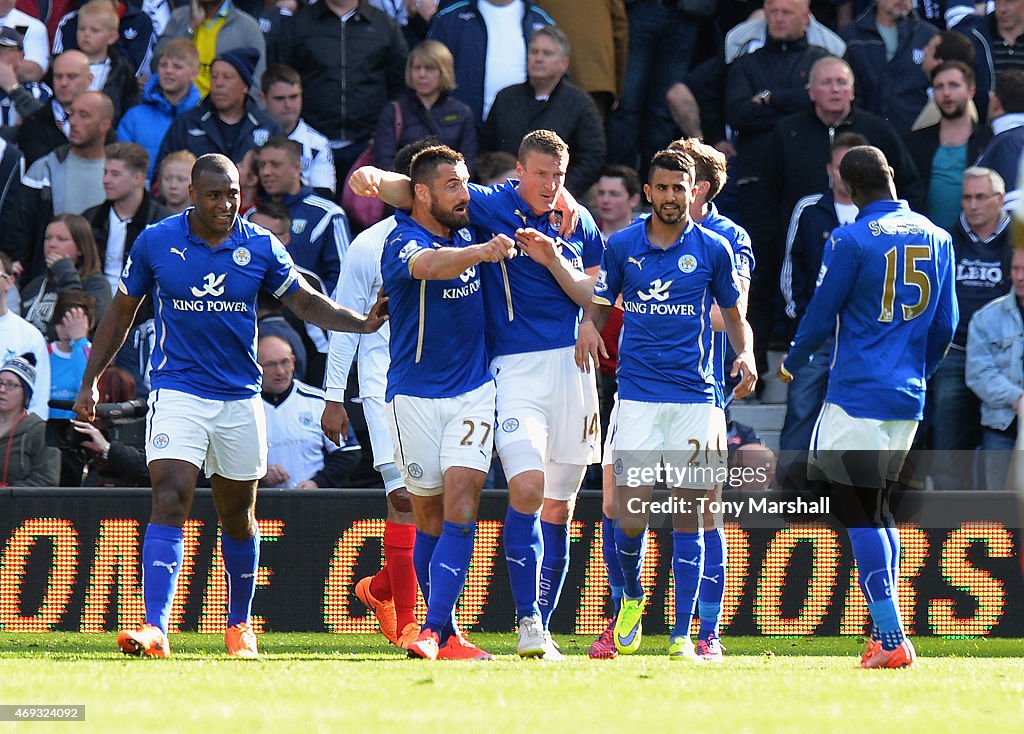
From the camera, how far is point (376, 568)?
401 inches

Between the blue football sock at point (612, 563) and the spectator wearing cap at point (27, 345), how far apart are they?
422 centimetres

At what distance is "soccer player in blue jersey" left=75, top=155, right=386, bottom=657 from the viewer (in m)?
8.55

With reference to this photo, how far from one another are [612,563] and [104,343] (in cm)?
295

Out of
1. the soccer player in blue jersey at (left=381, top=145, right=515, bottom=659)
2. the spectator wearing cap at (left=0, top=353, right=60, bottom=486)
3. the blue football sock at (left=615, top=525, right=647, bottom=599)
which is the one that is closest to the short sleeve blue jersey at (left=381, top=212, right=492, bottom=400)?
the soccer player in blue jersey at (left=381, top=145, right=515, bottom=659)

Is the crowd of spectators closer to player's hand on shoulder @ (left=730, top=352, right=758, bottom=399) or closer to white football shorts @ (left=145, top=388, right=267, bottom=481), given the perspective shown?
white football shorts @ (left=145, top=388, right=267, bottom=481)

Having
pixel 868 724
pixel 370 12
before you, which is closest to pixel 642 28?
pixel 370 12

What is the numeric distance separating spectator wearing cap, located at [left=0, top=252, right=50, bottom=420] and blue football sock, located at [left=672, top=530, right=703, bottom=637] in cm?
494

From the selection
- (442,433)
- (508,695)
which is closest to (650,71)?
(442,433)

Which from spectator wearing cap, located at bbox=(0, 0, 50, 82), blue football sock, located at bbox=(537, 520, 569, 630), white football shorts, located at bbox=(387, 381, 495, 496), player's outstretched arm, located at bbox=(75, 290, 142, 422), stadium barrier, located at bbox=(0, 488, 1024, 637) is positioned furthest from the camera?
spectator wearing cap, located at bbox=(0, 0, 50, 82)

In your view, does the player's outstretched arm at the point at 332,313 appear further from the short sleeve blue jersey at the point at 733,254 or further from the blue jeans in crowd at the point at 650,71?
the blue jeans in crowd at the point at 650,71

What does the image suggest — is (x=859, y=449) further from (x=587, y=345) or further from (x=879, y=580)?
(x=587, y=345)

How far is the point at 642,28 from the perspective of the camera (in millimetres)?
15188

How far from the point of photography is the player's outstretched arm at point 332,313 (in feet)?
28.5

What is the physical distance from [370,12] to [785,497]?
6470 millimetres
